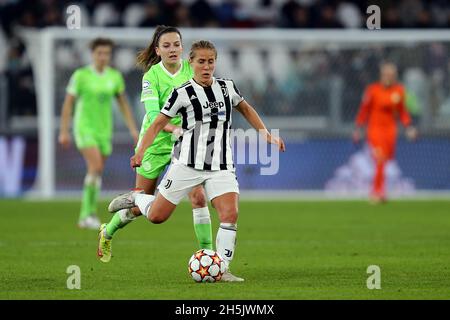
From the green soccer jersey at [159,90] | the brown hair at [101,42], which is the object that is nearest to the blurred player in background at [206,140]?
the green soccer jersey at [159,90]

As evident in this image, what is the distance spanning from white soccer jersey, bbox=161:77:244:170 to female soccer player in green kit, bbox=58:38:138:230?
5692 mm

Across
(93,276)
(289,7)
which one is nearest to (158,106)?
(93,276)

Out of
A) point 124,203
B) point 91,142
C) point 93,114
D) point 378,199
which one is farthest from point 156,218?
A: point 378,199

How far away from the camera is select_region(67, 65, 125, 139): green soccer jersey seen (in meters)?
15.1

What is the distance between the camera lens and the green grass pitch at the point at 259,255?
27.8 feet

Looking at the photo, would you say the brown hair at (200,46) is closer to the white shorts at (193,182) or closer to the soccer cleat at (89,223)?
the white shorts at (193,182)

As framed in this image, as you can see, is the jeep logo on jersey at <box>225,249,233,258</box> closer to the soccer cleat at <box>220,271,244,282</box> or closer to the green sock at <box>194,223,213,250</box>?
the soccer cleat at <box>220,271,244,282</box>

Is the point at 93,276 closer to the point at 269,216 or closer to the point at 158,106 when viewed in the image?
the point at 158,106

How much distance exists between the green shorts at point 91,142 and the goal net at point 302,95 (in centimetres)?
515

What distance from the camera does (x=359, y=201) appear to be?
66.9 feet

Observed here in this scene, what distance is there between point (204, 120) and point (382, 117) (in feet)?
37.6

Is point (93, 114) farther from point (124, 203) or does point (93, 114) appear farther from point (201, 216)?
point (201, 216)

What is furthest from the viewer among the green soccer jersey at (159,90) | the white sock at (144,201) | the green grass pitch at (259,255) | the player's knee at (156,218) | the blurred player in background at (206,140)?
the green soccer jersey at (159,90)

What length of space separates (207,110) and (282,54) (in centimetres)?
1335
